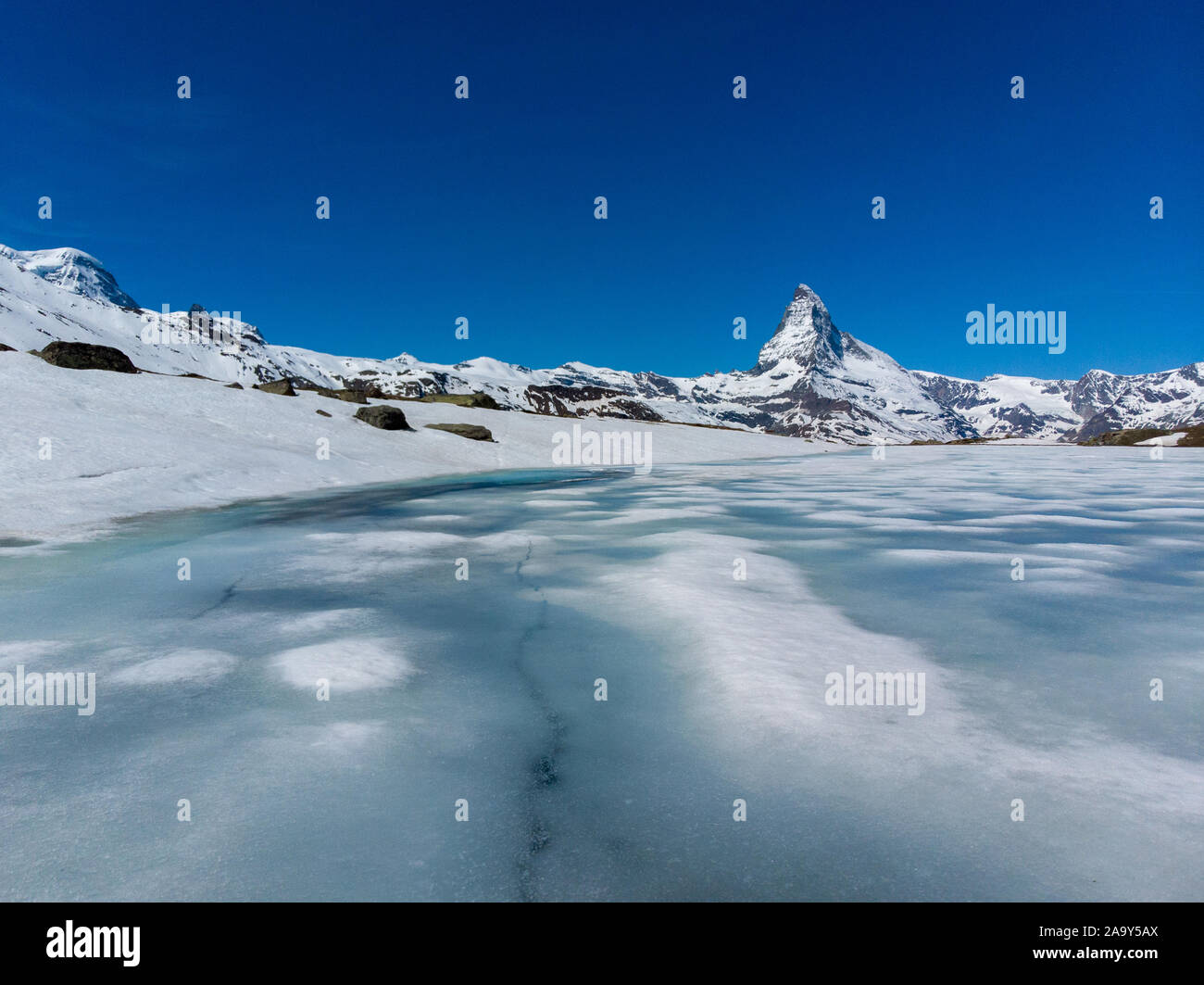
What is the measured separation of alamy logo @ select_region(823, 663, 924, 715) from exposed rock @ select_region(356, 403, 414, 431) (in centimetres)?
2511

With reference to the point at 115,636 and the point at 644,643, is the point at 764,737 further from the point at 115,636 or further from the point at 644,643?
the point at 115,636

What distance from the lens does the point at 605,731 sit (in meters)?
3.35

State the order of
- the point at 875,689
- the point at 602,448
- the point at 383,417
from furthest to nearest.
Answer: the point at 602,448 → the point at 383,417 → the point at 875,689

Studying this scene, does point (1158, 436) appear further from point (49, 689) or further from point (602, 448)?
point (49, 689)

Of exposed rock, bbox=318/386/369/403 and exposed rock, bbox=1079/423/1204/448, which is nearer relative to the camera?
exposed rock, bbox=318/386/369/403

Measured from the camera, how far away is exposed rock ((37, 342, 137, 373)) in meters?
23.2

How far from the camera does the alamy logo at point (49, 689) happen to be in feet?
12.0

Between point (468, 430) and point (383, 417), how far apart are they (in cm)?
394

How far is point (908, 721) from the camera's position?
3.38 m

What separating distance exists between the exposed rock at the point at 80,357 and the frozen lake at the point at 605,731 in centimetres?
2080

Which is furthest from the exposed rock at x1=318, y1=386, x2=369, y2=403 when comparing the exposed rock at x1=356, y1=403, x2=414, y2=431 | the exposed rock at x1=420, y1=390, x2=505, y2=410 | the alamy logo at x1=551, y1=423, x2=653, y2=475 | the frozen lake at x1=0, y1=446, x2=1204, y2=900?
the frozen lake at x1=0, y1=446, x2=1204, y2=900
